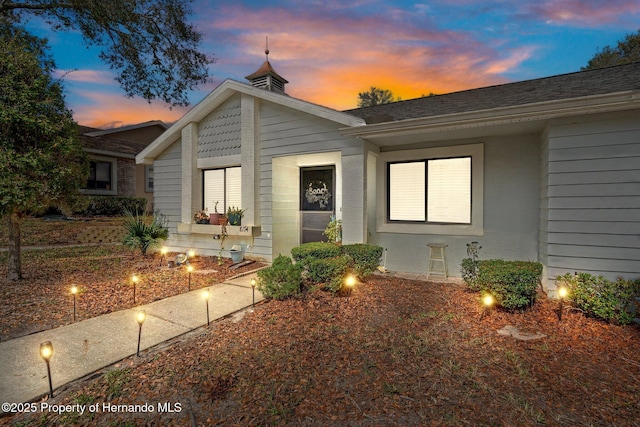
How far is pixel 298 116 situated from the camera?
7.11 m

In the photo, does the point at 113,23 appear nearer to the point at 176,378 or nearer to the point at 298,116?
the point at 298,116

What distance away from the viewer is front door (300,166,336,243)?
26.7ft

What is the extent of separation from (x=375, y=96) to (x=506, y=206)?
2989 centimetres

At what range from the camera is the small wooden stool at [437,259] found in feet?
20.3

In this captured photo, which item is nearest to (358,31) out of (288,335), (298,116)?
(298,116)

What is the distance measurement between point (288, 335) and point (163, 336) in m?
1.55

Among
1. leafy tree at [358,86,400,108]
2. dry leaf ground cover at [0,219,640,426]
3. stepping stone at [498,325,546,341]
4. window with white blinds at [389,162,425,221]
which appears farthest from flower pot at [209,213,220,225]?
leafy tree at [358,86,400,108]

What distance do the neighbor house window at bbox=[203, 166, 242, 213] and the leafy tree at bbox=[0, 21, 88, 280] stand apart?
10.5 feet

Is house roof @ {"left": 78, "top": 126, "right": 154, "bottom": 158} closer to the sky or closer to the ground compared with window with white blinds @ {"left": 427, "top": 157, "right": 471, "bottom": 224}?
→ closer to the sky

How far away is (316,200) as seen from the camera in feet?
27.4

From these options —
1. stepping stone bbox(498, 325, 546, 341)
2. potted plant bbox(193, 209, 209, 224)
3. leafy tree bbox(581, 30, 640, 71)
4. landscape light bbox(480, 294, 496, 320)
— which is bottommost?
stepping stone bbox(498, 325, 546, 341)

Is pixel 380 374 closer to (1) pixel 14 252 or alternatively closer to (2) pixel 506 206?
(2) pixel 506 206

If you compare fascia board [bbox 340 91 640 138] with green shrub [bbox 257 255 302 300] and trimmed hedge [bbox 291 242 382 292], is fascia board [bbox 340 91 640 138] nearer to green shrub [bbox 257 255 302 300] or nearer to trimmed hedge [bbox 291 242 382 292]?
trimmed hedge [bbox 291 242 382 292]

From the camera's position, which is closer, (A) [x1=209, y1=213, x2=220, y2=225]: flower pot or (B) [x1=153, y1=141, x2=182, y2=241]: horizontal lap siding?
(A) [x1=209, y1=213, x2=220, y2=225]: flower pot
